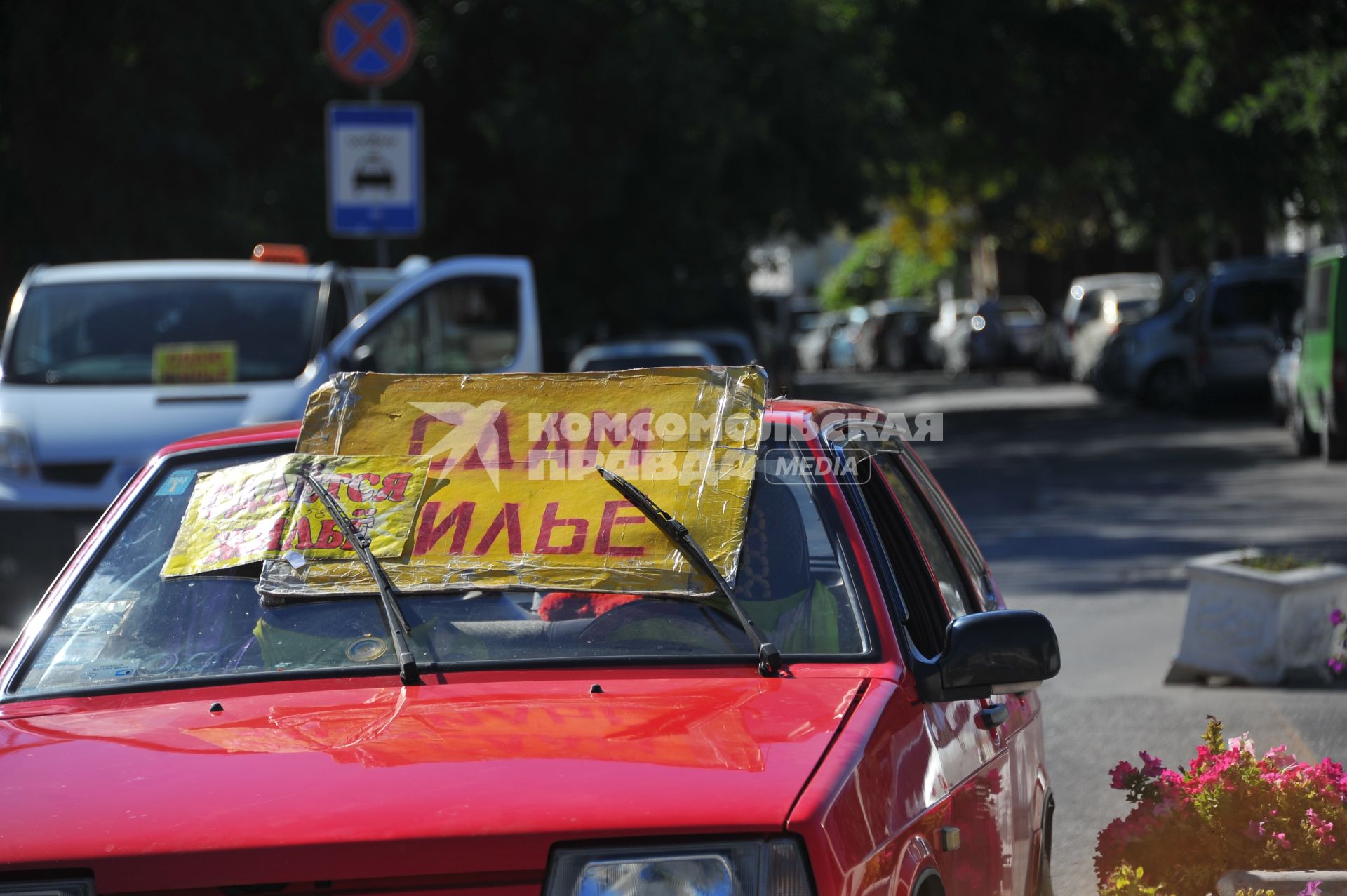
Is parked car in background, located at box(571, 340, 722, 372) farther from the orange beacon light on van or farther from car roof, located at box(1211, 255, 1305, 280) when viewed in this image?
car roof, located at box(1211, 255, 1305, 280)

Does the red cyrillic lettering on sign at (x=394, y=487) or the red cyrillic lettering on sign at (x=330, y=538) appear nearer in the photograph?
the red cyrillic lettering on sign at (x=330, y=538)

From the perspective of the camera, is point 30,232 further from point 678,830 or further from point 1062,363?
point 1062,363

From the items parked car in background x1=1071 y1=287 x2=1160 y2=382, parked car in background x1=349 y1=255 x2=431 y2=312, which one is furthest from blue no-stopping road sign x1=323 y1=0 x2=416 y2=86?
parked car in background x1=1071 y1=287 x2=1160 y2=382

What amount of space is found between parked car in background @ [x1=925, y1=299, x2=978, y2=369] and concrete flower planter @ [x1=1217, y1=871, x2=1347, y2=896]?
38.0 m

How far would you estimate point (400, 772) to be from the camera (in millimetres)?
2742

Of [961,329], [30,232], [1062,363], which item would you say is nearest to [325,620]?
[30,232]

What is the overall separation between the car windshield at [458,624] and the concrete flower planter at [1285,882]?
130 cm

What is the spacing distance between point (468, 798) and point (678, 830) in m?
0.30

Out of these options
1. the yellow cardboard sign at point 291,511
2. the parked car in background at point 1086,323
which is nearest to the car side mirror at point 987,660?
the yellow cardboard sign at point 291,511

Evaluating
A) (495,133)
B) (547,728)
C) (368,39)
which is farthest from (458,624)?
(495,133)

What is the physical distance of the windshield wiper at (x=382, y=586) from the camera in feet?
10.8

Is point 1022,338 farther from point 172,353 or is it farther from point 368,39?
point 172,353

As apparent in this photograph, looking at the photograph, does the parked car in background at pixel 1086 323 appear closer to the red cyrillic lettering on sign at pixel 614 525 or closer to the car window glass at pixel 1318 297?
the car window glass at pixel 1318 297

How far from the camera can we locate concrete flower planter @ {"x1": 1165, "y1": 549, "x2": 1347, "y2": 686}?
8445mm
